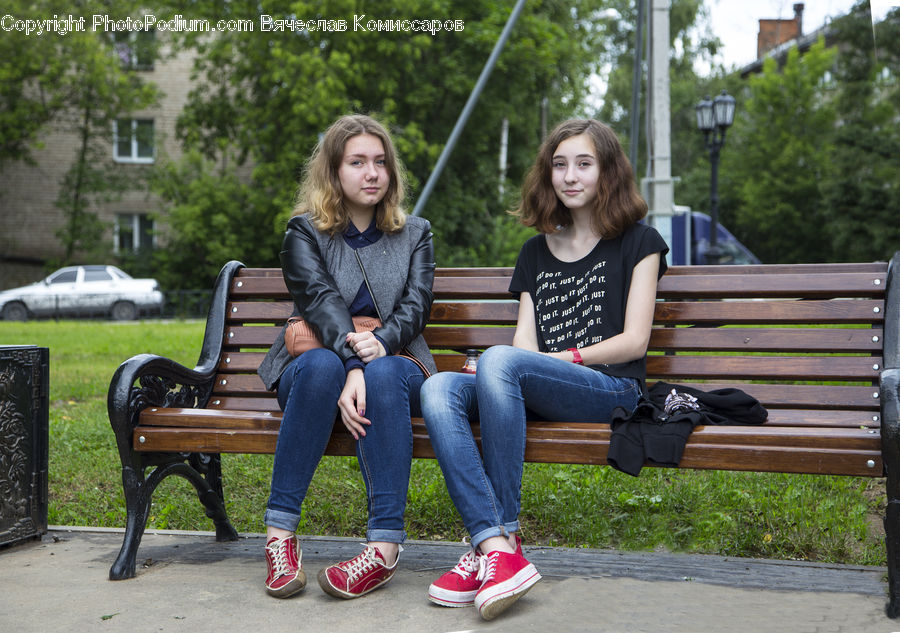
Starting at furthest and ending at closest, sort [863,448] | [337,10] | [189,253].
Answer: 1. [189,253]
2. [337,10]
3. [863,448]

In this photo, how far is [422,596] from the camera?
311cm

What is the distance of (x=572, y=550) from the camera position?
12.3 feet

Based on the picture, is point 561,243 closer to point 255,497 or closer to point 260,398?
point 260,398

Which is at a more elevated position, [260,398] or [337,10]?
[337,10]

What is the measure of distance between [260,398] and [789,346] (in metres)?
2.11

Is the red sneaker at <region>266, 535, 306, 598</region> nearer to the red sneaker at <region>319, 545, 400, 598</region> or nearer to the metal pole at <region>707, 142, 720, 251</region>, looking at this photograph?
the red sneaker at <region>319, 545, 400, 598</region>

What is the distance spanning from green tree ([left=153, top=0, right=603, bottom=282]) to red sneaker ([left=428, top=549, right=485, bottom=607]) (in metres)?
18.4

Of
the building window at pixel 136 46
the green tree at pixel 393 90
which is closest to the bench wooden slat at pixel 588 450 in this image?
the green tree at pixel 393 90

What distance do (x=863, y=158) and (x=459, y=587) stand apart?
30401 mm

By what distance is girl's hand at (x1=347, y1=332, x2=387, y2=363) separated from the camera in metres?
3.30

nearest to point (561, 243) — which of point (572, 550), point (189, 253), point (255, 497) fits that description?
point (572, 550)

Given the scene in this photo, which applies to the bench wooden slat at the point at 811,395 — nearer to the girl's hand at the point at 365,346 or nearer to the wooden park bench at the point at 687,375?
the wooden park bench at the point at 687,375

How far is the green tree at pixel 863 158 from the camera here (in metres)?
29.1

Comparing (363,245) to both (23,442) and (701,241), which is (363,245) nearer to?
(23,442)
